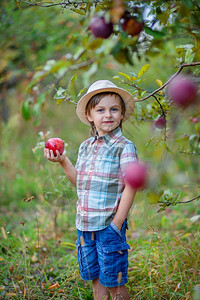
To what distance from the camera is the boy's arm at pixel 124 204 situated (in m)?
1.56

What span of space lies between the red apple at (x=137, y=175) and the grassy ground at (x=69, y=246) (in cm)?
5

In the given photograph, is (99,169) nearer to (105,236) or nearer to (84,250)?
(105,236)

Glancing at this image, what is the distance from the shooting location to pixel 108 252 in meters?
1.62

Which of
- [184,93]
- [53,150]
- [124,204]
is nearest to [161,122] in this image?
[124,204]

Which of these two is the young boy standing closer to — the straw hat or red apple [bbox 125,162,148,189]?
the straw hat

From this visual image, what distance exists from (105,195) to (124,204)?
12cm

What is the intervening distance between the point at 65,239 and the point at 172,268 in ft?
3.43

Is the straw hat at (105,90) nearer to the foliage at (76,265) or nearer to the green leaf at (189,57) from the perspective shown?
the green leaf at (189,57)

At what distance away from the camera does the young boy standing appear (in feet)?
5.32

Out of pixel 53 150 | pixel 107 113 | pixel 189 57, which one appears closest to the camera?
pixel 189 57

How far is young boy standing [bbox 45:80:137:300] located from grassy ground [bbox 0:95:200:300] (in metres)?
0.17

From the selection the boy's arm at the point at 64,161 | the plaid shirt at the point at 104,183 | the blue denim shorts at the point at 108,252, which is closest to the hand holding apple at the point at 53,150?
the boy's arm at the point at 64,161

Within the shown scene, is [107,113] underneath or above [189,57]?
underneath

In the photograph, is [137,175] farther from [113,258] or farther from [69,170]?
[69,170]
